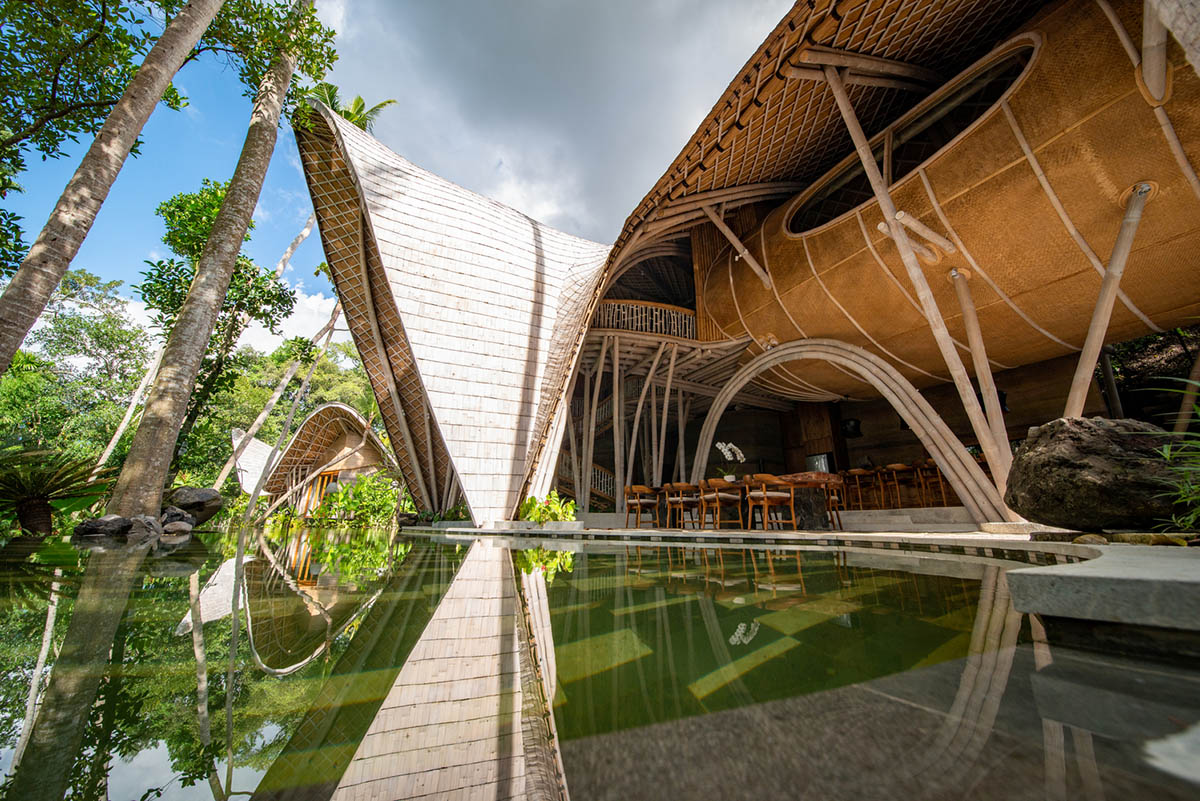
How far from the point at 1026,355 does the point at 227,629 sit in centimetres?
1356

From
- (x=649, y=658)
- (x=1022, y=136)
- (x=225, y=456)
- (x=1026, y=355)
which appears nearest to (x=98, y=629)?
(x=649, y=658)

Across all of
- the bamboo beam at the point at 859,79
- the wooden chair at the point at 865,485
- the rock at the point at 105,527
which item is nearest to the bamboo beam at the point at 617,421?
the wooden chair at the point at 865,485

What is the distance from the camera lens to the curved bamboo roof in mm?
18031

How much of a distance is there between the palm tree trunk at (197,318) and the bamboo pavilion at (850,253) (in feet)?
4.05

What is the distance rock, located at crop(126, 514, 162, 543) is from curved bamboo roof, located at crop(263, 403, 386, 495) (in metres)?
11.0


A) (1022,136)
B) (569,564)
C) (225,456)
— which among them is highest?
(1022,136)

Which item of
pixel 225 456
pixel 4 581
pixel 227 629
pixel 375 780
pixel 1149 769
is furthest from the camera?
pixel 225 456

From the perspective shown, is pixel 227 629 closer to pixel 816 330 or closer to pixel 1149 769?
pixel 1149 769

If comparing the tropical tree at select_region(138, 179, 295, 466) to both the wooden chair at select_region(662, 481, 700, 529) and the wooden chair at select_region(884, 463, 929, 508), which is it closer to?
the wooden chair at select_region(662, 481, 700, 529)

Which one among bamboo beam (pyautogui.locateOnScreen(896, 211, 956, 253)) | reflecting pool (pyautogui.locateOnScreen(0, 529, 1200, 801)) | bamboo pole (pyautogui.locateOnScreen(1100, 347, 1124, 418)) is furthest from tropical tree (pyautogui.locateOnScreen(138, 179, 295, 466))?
bamboo pole (pyautogui.locateOnScreen(1100, 347, 1124, 418))

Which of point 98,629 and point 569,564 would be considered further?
point 569,564

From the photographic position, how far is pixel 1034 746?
0.67m

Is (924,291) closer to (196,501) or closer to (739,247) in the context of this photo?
(739,247)

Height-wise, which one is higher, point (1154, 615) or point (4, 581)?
point (1154, 615)
